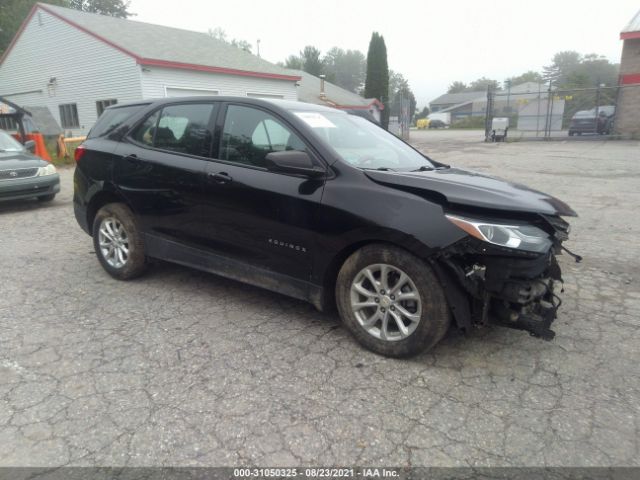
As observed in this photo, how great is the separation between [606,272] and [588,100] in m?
27.3

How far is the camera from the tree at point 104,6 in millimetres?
47253

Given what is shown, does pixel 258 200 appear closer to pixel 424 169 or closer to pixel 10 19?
pixel 424 169

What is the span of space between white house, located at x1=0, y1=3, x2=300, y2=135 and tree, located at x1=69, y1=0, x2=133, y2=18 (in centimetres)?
2842

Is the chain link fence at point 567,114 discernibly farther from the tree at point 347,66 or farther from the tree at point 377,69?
the tree at point 347,66

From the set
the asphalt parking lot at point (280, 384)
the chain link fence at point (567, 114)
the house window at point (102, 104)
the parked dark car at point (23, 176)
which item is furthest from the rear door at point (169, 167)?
the chain link fence at point (567, 114)

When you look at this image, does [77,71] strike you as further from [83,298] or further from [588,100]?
[588,100]

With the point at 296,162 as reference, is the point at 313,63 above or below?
above

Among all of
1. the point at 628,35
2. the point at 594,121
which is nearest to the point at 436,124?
the point at 594,121

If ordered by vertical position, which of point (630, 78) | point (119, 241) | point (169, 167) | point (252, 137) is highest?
point (630, 78)

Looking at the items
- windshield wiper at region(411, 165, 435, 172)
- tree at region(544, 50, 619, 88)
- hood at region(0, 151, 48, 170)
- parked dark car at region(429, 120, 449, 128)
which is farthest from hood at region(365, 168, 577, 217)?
parked dark car at region(429, 120, 449, 128)

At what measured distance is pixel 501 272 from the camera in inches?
108

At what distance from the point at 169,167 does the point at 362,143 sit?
65.6 inches

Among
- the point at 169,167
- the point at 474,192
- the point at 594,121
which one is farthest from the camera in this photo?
the point at 594,121

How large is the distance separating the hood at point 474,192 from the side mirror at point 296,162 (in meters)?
0.37
